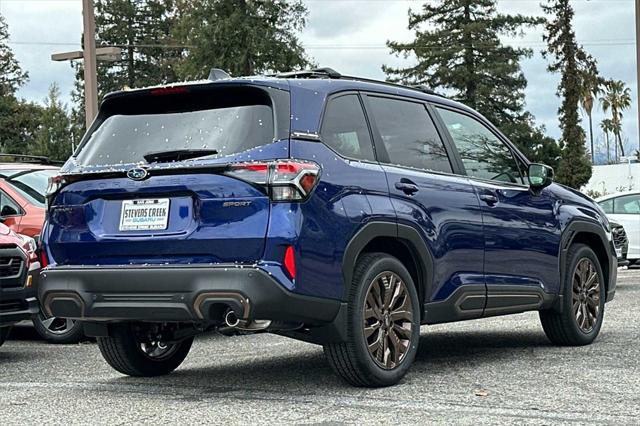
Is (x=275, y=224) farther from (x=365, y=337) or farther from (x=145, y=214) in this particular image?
(x=365, y=337)

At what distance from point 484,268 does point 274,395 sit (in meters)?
1.87

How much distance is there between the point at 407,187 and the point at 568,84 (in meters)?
52.1

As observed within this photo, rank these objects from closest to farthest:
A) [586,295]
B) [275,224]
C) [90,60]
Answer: [275,224], [586,295], [90,60]

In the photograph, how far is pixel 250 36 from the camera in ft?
159

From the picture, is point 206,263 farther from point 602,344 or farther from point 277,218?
point 602,344

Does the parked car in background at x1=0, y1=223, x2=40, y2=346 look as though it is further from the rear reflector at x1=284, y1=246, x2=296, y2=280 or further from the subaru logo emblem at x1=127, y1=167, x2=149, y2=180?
the rear reflector at x1=284, y1=246, x2=296, y2=280

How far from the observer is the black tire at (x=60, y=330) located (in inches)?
401

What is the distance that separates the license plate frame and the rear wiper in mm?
262

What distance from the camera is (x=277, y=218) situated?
5.78 m

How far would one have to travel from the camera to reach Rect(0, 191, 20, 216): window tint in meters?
10.8

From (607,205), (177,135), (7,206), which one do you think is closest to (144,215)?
(177,135)

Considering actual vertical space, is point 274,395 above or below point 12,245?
below

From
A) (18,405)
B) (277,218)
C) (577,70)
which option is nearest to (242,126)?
(277,218)

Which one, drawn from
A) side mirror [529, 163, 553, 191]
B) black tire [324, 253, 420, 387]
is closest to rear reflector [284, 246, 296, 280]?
black tire [324, 253, 420, 387]
